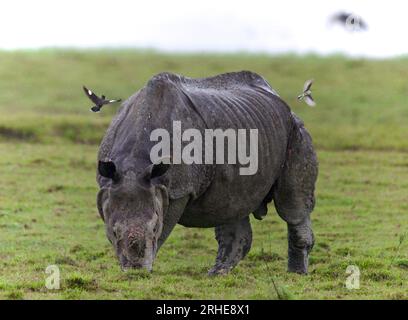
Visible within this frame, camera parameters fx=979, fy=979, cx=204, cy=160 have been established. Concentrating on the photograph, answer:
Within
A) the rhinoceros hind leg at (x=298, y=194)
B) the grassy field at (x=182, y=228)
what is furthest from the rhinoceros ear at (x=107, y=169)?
the rhinoceros hind leg at (x=298, y=194)

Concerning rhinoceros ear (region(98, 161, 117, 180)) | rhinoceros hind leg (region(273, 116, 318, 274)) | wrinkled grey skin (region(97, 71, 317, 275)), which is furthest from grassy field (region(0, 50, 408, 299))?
rhinoceros ear (region(98, 161, 117, 180))

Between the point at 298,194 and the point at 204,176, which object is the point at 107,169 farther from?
the point at 298,194

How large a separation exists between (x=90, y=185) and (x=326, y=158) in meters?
5.88

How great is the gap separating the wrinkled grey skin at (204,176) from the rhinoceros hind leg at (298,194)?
0.01 metres

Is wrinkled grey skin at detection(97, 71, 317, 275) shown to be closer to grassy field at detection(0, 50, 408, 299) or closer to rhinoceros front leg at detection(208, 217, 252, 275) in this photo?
rhinoceros front leg at detection(208, 217, 252, 275)

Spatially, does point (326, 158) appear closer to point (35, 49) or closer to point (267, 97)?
point (267, 97)

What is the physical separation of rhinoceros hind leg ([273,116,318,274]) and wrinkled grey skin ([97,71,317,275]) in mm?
10

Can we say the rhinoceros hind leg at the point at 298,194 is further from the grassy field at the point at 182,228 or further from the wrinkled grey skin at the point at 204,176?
→ the grassy field at the point at 182,228

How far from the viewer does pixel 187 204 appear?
869 cm

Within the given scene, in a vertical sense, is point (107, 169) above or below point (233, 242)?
above

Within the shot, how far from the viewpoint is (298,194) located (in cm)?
993

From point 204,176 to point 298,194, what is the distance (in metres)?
1.67

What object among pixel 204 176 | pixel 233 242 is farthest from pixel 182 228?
pixel 204 176

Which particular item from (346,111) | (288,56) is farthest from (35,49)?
(346,111)
